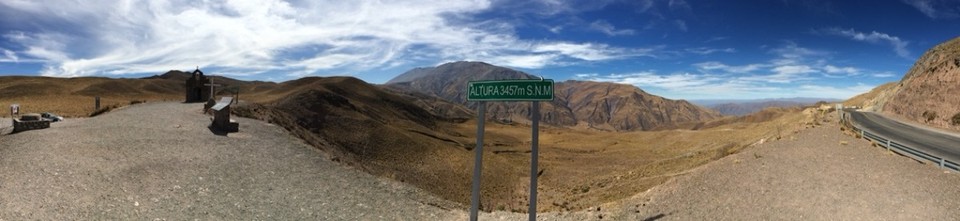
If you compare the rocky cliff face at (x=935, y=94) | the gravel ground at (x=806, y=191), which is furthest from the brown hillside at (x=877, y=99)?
the gravel ground at (x=806, y=191)

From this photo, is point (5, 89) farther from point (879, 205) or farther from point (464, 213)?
point (879, 205)

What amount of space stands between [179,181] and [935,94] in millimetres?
52308

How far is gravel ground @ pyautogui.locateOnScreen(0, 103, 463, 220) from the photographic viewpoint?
8.74 m

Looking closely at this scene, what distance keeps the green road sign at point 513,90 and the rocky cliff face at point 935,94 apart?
39538 mm

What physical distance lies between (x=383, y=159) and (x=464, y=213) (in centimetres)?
1428

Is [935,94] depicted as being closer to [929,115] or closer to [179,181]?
[929,115]

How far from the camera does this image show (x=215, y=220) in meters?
8.82

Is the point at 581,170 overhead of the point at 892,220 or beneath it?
beneath

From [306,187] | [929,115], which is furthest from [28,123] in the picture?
[929,115]

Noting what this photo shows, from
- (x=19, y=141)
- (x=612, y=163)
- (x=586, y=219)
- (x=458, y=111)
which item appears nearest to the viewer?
(x=586, y=219)

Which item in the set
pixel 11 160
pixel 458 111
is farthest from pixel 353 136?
pixel 458 111

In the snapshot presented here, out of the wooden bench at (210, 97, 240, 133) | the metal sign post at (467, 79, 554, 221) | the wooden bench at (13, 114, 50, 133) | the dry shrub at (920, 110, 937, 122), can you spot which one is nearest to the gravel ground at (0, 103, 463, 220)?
the wooden bench at (13, 114, 50, 133)

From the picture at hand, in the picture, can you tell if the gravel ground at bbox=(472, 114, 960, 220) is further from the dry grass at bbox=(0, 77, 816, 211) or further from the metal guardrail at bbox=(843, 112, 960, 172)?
the dry grass at bbox=(0, 77, 816, 211)

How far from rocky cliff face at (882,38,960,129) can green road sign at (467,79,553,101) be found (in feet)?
130
